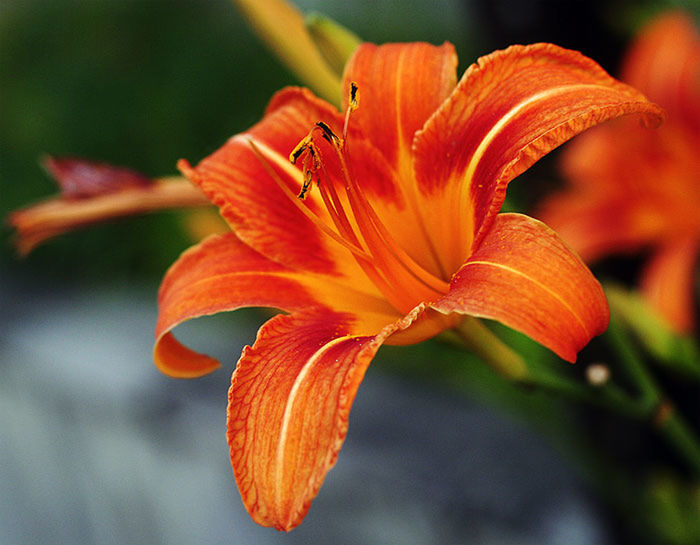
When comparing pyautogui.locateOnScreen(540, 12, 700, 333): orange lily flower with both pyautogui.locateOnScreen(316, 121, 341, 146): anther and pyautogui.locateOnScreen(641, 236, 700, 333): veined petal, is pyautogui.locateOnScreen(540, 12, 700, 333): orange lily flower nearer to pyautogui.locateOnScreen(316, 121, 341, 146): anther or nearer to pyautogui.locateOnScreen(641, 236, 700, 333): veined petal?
pyautogui.locateOnScreen(641, 236, 700, 333): veined petal

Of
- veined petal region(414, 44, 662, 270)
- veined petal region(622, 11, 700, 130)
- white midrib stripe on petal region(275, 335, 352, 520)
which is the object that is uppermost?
veined petal region(414, 44, 662, 270)

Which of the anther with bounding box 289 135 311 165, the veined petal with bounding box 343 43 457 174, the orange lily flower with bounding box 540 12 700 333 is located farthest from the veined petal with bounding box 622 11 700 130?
the anther with bounding box 289 135 311 165

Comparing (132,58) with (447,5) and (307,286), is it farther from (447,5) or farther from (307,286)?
(307,286)

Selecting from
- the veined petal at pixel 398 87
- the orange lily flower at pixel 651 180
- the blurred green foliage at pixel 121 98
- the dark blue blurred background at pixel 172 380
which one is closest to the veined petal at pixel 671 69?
the orange lily flower at pixel 651 180

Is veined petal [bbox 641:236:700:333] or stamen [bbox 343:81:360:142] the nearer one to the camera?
stamen [bbox 343:81:360:142]

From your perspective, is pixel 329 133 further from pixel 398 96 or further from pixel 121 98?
pixel 121 98

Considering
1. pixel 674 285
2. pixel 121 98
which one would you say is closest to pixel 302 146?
pixel 674 285

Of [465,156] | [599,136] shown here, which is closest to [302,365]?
[465,156]
